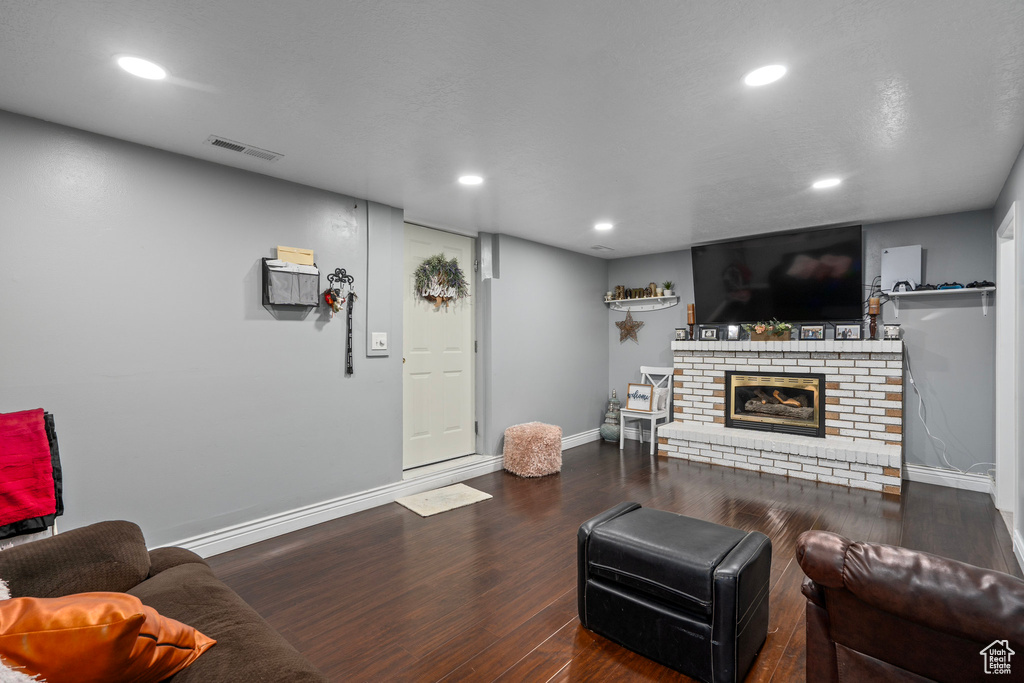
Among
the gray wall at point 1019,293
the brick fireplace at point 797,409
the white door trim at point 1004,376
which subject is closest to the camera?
the gray wall at point 1019,293

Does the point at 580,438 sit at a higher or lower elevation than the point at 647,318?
lower

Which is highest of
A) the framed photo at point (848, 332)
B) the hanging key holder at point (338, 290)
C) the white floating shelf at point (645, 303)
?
the white floating shelf at point (645, 303)

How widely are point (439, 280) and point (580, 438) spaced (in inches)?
106

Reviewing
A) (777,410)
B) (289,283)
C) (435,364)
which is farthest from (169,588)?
(777,410)

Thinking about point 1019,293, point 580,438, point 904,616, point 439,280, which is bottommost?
point 580,438

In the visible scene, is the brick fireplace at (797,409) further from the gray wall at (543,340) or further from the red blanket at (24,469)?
the red blanket at (24,469)

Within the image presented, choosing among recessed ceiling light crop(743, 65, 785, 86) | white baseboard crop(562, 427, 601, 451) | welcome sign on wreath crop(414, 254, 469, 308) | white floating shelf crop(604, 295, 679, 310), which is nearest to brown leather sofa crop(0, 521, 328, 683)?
recessed ceiling light crop(743, 65, 785, 86)

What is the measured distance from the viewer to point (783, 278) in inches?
197

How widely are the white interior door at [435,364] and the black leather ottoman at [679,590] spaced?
2614mm

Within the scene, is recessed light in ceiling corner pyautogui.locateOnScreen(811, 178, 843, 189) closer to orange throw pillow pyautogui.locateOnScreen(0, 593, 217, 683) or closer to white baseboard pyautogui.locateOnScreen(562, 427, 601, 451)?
white baseboard pyautogui.locateOnScreen(562, 427, 601, 451)

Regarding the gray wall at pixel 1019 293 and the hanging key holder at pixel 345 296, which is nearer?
the gray wall at pixel 1019 293

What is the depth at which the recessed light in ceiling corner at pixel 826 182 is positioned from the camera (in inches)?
132

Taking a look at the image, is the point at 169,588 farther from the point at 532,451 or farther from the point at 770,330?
the point at 770,330

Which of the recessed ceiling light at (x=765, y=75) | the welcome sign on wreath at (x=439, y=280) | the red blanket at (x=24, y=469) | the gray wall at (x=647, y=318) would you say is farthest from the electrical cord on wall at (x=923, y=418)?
the red blanket at (x=24, y=469)
